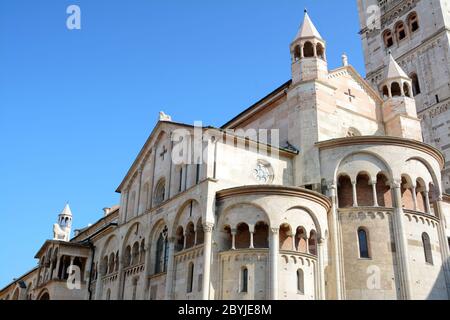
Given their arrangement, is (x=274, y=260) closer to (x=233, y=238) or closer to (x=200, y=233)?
A: (x=233, y=238)

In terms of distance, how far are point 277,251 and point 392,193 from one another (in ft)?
22.9

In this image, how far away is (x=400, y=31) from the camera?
44.9m

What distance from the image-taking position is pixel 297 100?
27188 mm

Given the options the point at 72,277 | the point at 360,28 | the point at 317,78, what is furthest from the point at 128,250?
the point at 360,28

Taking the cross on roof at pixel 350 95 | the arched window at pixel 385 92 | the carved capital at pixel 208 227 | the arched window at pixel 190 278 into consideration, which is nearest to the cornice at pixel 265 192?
the carved capital at pixel 208 227

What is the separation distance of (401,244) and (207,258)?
906cm

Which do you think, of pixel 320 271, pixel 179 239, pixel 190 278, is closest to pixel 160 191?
pixel 179 239

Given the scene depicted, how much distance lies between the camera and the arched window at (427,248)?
2333 centimetres

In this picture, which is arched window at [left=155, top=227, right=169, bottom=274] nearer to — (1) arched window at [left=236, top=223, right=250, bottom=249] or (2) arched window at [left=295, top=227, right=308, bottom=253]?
(1) arched window at [left=236, top=223, right=250, bottom=249]

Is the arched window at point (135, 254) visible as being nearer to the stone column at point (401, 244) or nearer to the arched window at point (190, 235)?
the arched window at point (190, 235)

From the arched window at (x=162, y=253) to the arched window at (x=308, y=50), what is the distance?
13084 mm

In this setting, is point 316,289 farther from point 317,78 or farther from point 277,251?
point 317,78

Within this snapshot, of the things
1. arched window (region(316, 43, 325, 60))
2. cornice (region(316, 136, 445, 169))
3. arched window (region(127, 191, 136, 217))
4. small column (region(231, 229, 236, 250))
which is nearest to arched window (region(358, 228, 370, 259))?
cornice (region(316, 136, 445, 169))
